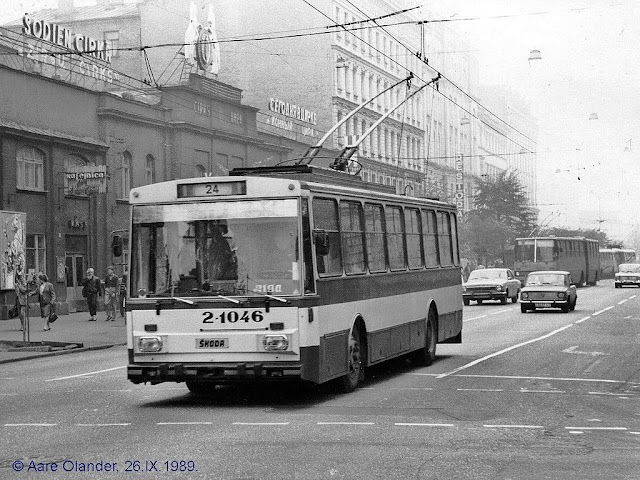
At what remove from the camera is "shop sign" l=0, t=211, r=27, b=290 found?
36.8 meters

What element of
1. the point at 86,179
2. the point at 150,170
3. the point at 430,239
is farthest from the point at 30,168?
the point at 430,239

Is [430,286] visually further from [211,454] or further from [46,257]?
[46,257]

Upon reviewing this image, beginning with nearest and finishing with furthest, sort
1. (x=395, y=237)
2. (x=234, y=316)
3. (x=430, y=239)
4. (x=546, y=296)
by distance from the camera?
(x=234, y=316), (x=395, y=237), (x=430, y=239), (x=546, y=296)

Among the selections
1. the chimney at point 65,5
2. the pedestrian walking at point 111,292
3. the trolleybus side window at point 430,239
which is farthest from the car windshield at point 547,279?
the chimney at point 65,5

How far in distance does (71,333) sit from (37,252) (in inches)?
367

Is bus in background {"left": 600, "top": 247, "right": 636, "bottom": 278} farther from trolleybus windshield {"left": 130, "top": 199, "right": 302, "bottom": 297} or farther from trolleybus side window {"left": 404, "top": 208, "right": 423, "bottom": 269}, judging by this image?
trolleybus windshield {"left": 130, "top": 199, "right": 302, "bottom": 297}

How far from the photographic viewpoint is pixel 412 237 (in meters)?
18.8

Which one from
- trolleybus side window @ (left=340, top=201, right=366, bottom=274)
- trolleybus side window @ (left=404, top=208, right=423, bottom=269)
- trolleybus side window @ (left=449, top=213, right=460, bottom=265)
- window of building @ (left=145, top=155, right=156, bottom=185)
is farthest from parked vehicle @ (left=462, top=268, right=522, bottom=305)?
trolleybus side window @ (left=340, top=201, right=366, bottom=274)

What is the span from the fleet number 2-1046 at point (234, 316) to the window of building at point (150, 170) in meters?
33.8

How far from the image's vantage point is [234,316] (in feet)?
45.1

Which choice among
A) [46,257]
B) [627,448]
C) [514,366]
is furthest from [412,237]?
[46,257]

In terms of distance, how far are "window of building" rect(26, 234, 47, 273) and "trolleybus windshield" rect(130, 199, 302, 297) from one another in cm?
2608

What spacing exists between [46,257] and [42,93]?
5.37 metres

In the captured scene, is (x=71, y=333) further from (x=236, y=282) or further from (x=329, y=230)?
(x=236, y=282)
